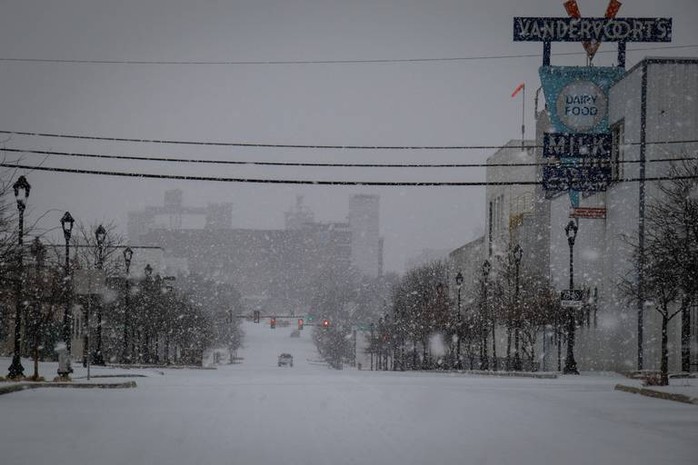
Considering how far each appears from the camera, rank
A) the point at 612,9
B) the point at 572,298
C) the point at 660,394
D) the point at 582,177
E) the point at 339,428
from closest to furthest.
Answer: the point at 339,428, the point at 660,394, the point at 572,298, the point at 582,177, the point at 612,9

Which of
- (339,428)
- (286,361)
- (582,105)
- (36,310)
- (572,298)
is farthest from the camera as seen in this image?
(286,361)

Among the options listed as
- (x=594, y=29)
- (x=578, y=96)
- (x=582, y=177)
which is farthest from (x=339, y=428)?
→ (x=594, y=29)

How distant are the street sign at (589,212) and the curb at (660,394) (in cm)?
2579

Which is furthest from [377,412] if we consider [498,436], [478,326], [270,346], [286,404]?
[270,346]

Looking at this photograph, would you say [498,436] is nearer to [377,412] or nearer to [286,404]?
[377,412]

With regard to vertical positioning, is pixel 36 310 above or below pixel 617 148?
below

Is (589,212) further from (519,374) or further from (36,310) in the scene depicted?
(36,310)

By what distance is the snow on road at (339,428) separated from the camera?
11148mm

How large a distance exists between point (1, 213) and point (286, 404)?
50.0 feet

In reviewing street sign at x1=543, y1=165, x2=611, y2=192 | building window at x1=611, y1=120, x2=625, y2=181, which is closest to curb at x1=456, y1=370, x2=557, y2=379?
street sign at x1=543, y1=165, x2=611, y2=192

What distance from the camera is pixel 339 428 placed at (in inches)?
551

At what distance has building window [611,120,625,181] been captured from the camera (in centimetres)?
4922

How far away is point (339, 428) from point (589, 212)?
39748 mm

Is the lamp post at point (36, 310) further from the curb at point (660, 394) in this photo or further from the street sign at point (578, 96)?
the street sign at point (578, 96)
